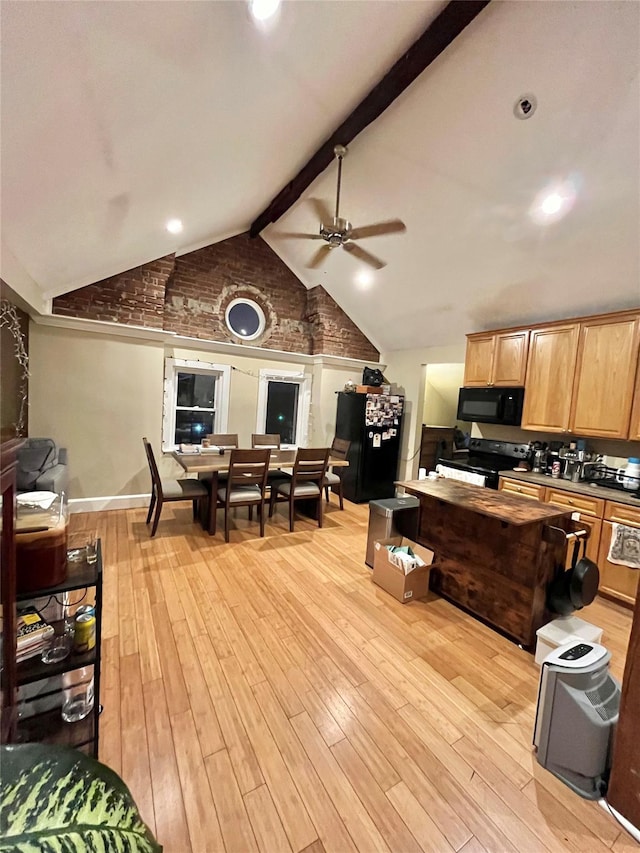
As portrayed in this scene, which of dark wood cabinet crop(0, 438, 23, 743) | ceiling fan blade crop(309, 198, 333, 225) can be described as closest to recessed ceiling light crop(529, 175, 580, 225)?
ceiling fan blade crop(309, 198, 333, 225)

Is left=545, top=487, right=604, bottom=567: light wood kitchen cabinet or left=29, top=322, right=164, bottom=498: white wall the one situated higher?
left=29, top=322, right=164, bottom=498: white wall

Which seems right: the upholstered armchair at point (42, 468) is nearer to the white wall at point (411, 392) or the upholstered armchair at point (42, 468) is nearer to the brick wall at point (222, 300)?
the brick wall at point (222, 300)

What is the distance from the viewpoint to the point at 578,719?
1395 millimetres

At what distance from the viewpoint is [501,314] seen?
3963 millimetres

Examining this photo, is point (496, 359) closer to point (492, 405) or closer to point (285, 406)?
point (492, 405)

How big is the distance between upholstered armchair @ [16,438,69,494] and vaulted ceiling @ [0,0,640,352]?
148 centimetres

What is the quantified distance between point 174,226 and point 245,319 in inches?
68.9

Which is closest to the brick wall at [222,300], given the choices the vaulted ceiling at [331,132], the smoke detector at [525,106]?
the vaulted ceiling at [331,132]

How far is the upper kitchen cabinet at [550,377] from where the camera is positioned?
3.32 m

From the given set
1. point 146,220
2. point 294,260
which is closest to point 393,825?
point 146,220

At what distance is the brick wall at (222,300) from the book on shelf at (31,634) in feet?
12.0

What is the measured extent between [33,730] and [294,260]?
17.6 ft

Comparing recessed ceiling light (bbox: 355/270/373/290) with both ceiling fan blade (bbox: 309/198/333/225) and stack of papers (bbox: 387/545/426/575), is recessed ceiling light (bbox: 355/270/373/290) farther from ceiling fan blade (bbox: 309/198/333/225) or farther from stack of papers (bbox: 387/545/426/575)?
stack of papers (bbox: 387/545/426/575)

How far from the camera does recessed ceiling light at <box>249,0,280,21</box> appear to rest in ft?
4.96
